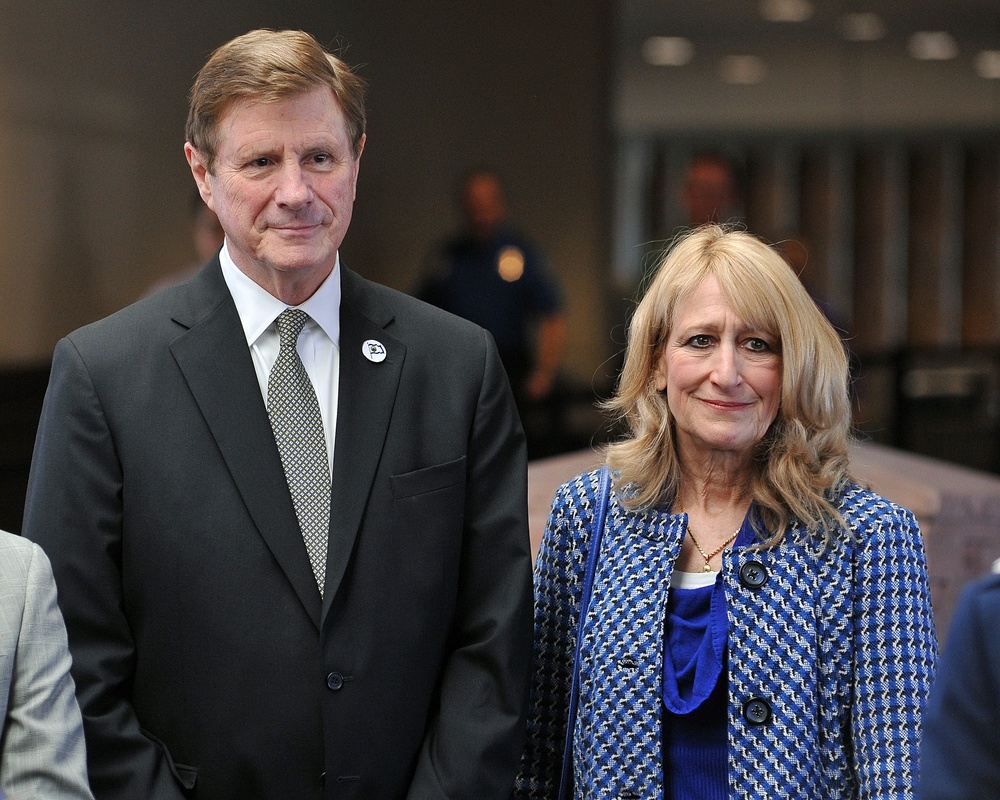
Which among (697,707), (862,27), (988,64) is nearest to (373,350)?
(697,707)

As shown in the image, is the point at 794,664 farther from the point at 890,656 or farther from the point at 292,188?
the point at 292,188

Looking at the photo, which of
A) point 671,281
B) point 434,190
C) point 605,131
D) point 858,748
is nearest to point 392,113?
point 434,190

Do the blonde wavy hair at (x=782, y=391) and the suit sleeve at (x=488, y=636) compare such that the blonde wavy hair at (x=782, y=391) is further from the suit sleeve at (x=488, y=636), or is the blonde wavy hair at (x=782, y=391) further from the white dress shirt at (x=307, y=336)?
the white dress shirt at (x=307, y=336)

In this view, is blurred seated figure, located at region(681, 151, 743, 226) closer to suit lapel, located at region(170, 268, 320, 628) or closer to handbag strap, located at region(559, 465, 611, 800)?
handbag strap, located at region(559, 465, 611, 800)

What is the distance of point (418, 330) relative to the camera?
7.10 ft

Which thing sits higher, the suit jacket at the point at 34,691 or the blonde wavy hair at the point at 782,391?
the blonde wavy hair at the point at 782,391

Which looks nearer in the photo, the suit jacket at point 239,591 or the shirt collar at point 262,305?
the suit jacket at point 239,591

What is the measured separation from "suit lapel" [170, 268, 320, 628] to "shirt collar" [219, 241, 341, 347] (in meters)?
0.02

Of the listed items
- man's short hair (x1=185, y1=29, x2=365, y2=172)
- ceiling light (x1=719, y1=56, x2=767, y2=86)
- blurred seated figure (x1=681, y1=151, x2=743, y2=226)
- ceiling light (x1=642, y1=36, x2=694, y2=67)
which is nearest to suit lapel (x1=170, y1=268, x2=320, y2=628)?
man's short hair (x1=185, y1=29, x2=365, y2=172)

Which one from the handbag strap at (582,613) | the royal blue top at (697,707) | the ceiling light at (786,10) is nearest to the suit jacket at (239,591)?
the handbag strap at (582,613)

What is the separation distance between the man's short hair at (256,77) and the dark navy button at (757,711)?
1.09 m

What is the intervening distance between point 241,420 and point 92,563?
30 centimetres

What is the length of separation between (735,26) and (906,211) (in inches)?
139

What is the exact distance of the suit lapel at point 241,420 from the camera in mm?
1960
